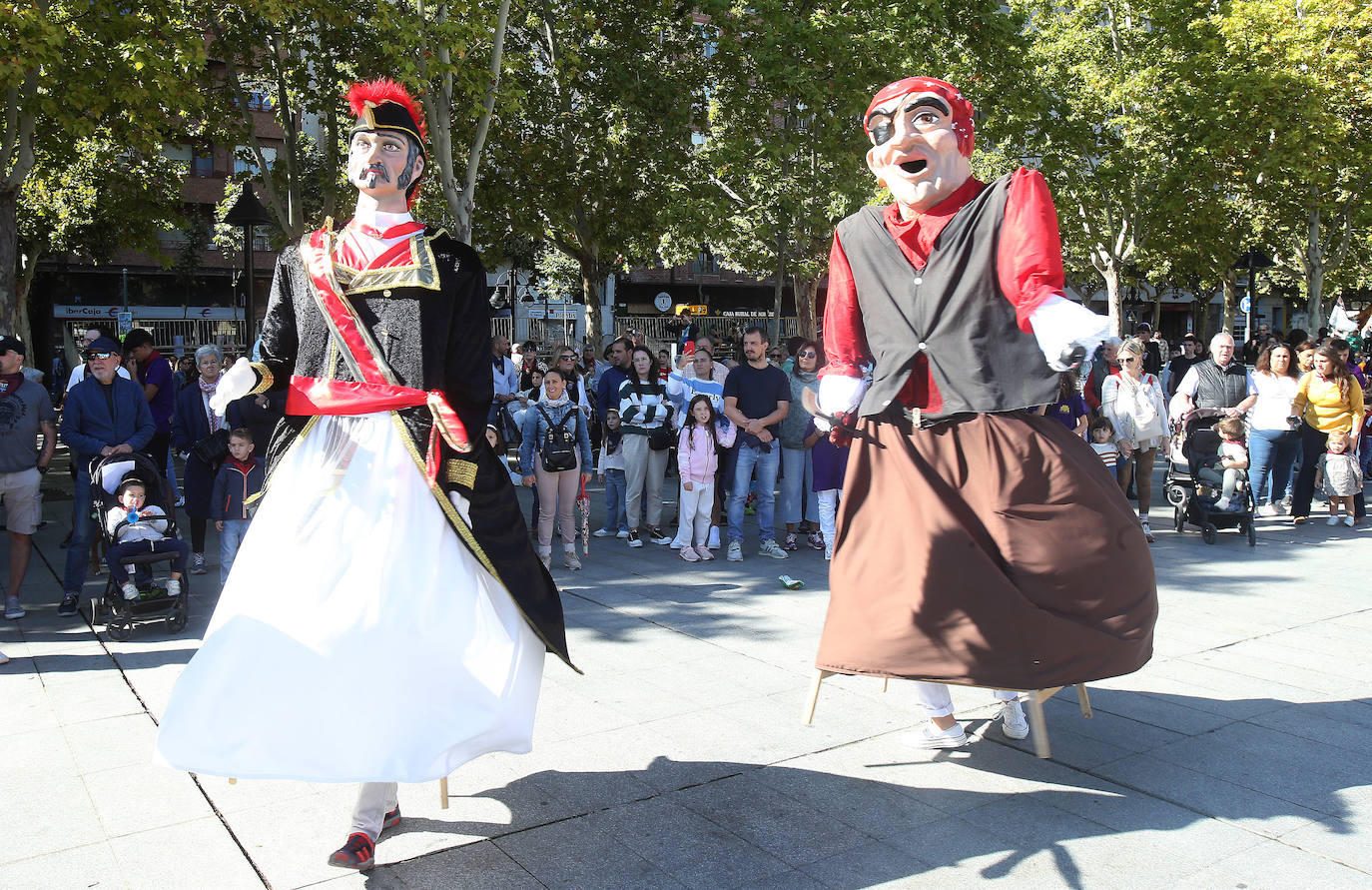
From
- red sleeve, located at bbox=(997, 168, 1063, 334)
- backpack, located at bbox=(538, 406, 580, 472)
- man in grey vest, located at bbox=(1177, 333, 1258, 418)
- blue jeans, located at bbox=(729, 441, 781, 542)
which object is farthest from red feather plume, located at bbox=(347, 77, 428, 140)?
man in grey vest, located at bbox=(1177, 333, 1258, 418)

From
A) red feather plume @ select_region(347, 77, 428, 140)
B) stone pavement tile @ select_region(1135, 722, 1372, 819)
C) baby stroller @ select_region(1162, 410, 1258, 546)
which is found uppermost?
red feather plume @ select_region(347, 77, 428, 140)

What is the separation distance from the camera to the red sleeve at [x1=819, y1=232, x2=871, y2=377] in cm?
434

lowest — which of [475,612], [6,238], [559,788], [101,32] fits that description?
[559,788]

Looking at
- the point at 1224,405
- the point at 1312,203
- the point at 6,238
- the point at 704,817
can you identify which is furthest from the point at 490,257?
the point at 704,817

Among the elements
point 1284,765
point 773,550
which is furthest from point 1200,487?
point 1284,765

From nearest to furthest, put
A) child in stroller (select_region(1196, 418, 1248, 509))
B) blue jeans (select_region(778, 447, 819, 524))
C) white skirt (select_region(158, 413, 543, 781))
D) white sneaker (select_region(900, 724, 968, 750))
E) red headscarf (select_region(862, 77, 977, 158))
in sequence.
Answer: white skirt (select_region(158, 413, 543, 781)) → red headscarf (select_region(862, 77, 977, 158)) → white sneaker (select_region(900, 724, 968, 750)) → blue jeans (select_region(778, 447, 819, 524)) → child in stroller (select_region(1196, 418, 1248, 509))

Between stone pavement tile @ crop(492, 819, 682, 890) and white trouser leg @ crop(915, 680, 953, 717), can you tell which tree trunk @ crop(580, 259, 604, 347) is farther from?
stone pavement tile @ crop(492, 819, 682, 890)

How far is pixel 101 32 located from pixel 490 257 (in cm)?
1243

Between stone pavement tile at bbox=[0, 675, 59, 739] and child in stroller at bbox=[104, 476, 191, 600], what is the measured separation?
861 millimetres

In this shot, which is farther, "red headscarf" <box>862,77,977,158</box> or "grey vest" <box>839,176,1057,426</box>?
"red headscarf" <box>862,77,977,158</box>

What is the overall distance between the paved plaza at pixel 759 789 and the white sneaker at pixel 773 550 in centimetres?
279

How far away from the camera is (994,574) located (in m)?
3.78

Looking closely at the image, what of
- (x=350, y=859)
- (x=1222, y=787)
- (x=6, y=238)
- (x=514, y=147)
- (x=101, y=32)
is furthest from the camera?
(x=514, y=147)

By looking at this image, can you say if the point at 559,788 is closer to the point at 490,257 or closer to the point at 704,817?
the point at 704,817
